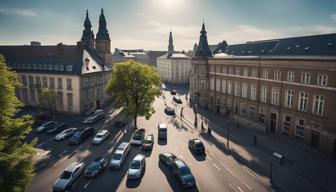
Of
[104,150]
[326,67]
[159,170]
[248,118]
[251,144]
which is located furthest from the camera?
[248,118]

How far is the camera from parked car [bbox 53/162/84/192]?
23.5 m

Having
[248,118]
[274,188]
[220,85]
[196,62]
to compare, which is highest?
[196,62]

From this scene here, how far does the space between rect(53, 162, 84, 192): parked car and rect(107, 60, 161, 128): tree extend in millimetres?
17013

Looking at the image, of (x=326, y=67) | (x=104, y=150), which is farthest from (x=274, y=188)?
(x=104, y=150)

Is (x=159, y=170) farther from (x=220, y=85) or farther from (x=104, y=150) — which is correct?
(x=220, y=85)

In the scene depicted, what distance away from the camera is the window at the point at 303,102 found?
1413 inches

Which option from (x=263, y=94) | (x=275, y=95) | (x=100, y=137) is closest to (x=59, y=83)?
(x=100, y=137)

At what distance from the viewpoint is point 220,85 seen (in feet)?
186

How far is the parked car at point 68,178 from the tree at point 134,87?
17013mm

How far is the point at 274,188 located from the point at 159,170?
12339 mm

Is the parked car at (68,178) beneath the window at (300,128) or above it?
beneath

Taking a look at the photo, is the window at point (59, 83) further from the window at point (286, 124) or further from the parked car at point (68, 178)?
the window at point (286, 124)

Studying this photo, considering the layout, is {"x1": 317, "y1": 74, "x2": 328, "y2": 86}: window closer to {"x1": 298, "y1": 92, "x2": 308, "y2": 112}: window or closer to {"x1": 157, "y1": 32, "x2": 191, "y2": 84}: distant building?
{"x1": 298, "y1": 92, "x2": 308, "y2": 112}: window

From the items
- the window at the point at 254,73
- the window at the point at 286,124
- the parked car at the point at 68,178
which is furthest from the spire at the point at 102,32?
the window at the point at 286,124
